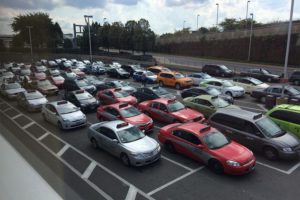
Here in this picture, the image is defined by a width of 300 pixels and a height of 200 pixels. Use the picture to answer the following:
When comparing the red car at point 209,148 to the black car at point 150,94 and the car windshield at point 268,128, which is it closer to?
the car windshield at point 268,128

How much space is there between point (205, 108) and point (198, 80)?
9809 mm

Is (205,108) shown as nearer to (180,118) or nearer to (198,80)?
(180,118)

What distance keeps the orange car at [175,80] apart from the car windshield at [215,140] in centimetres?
1320

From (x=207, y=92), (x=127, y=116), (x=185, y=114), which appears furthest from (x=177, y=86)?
(x=127, y=116)

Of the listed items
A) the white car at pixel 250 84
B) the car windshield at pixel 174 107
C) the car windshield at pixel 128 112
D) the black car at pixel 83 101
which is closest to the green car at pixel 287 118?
the car windshield at pixel 174 107

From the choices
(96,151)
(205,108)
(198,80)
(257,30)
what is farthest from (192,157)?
(257,30)

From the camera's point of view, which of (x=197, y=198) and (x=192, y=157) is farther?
(x=192, y=157)

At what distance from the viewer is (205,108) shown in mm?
13672

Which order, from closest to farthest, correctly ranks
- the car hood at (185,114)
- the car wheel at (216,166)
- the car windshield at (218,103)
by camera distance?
the car wheel at (216,166) → the car hood at (185,114) → the car windshield at (218,103)

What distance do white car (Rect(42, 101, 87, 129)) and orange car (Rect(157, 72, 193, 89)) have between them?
1091 centimetres

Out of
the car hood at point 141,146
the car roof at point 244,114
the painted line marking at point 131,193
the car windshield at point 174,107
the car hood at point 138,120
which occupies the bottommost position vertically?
the painted line marking at point 131,193

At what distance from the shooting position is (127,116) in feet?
39.9

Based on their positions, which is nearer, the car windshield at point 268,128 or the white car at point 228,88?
the car windshield at point 268,128

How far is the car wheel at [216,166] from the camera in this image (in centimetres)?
821
